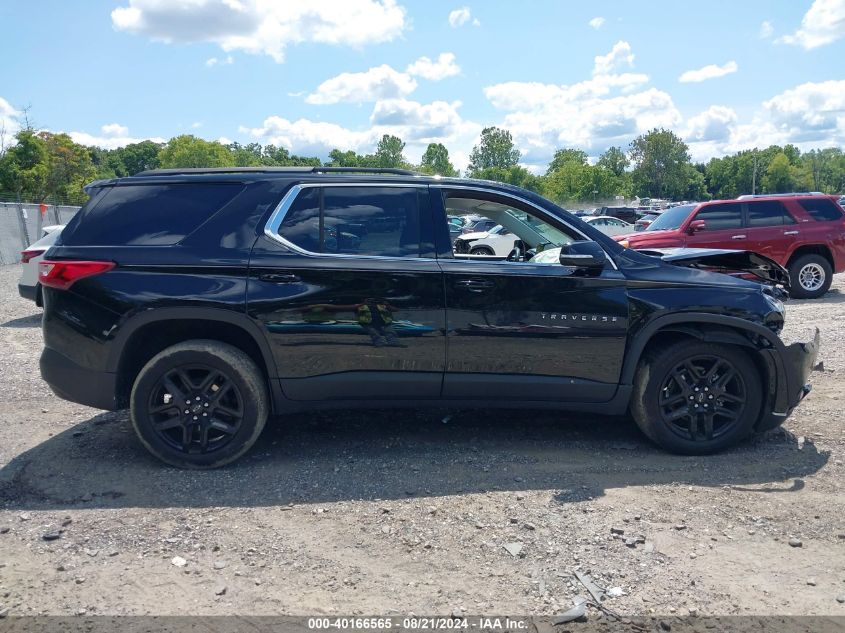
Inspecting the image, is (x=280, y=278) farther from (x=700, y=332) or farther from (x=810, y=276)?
(x=810, y=276)

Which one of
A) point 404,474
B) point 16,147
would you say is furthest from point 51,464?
point 16,147

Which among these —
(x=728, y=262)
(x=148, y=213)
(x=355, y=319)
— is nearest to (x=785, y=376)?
(x=728, y=262)

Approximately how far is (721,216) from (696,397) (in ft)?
29.1

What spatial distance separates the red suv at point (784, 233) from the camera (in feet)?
39.3

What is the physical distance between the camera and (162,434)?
439cm

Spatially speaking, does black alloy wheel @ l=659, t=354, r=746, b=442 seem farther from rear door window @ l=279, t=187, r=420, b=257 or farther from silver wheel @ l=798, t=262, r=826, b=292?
silver wheel @ l=798, t=262, r=826, b=292

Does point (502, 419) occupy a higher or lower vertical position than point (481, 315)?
lower

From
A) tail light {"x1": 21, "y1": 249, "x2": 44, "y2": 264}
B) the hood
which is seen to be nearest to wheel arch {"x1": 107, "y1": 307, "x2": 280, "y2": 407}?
the hood

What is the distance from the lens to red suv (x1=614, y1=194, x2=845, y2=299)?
1198cm

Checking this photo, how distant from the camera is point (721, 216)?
12.4 metres

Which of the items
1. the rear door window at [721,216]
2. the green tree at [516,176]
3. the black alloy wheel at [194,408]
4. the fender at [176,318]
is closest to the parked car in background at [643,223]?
the rear door window at [721,216]

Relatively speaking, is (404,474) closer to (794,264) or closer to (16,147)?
(794,264)

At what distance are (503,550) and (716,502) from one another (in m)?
1.37

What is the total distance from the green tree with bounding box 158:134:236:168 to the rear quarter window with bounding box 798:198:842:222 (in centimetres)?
7273
